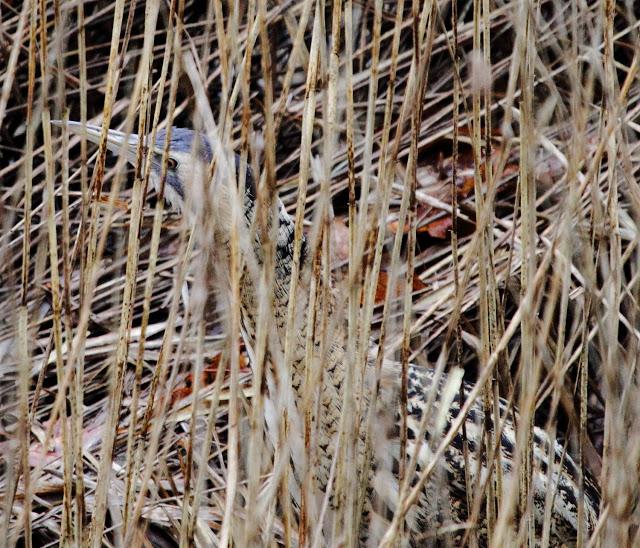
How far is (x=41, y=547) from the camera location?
183 centimetres

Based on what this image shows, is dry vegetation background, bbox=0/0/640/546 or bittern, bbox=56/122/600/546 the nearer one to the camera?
dry vegetation background, bbox=0/0/640/546

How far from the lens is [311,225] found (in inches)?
80.8

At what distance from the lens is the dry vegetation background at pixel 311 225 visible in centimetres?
103

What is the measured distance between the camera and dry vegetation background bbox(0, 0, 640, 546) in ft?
3.39

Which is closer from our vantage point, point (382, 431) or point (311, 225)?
point (382, 431)

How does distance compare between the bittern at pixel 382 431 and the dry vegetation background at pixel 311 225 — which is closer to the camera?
the dry vegetation background at pixel 311 225

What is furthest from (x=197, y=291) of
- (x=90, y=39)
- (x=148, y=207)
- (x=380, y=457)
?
(x=90, y=39)

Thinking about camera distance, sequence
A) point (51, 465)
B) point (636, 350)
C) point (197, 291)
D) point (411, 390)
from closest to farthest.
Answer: point (197, 291) < point (636, 350) < point (411, 390) < point (51, 465)

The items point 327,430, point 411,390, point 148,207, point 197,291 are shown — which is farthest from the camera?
point 148,207

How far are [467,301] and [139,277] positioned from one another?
794mm

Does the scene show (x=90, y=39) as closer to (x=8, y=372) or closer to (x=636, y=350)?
(x=8, y=372)

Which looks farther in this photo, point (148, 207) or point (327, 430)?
point (148, 207)

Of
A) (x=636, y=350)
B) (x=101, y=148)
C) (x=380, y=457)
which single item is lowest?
(x=380, y=457)

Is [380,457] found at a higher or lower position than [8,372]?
higher
